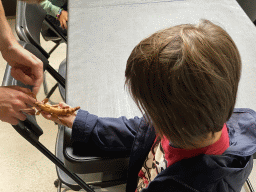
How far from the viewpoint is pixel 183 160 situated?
586 millimetres

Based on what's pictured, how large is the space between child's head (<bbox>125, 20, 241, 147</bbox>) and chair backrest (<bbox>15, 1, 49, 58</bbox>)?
2.19ft

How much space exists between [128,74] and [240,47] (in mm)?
852

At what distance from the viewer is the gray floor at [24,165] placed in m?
1.44

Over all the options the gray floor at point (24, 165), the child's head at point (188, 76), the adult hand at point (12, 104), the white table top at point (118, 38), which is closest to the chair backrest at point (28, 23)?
the white table top at point (118, 38)

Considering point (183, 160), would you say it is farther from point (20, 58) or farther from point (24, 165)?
point (24, 165)

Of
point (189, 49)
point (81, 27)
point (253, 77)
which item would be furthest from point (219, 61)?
point (81, 27)

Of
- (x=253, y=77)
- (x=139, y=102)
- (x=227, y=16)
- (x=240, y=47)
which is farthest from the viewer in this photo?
(x=227, y=16)

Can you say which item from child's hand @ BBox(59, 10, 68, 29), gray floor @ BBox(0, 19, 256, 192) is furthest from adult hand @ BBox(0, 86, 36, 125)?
child's hand @ BBox(59, 10, 68, 29)

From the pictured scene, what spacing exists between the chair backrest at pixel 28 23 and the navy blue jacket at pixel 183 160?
0.46 m

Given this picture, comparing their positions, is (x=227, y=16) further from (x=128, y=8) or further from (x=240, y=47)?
(x=128, y=8)

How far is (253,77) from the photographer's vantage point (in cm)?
100

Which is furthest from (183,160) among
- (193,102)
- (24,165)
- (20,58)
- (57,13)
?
(57,13)

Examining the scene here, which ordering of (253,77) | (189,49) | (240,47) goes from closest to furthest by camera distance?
(189,49) → (253,77) → (240,47)

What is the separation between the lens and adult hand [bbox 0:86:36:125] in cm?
62
